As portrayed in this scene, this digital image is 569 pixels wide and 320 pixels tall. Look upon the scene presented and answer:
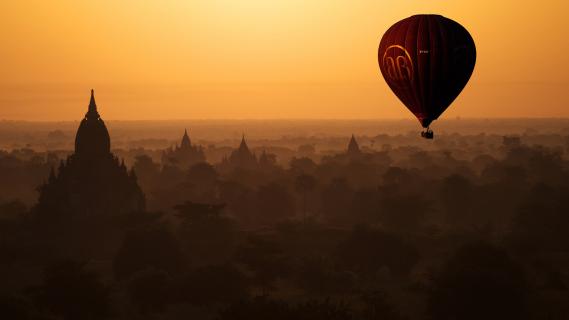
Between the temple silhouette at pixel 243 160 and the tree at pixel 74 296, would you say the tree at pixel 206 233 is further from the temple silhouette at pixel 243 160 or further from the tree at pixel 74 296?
the temple silhouette at pixel 243 160

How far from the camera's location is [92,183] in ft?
213

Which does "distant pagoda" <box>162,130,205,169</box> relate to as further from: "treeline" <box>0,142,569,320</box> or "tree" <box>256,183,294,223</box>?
"tree" <box>256,183,294,223</box>

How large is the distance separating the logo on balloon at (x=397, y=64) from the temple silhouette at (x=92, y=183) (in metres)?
28.9

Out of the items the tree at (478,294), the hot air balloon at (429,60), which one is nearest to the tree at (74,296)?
the tree at (478,294)

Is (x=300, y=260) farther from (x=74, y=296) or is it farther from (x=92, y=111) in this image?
(x=92, y=111)

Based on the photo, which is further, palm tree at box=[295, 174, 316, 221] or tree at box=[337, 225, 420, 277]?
palm tree at box=[295, 174, 316, 221]

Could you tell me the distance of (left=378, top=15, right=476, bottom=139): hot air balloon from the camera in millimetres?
37250

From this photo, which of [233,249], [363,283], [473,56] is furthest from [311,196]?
[473,56]

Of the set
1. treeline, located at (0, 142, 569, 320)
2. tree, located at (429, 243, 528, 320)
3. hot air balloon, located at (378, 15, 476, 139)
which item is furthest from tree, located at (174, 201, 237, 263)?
hot air balloon, located at (378, 15, 476, 139)

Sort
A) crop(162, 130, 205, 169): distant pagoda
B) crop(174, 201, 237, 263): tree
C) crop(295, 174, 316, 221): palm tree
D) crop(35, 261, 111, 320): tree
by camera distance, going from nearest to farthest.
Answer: crop(35, 261, 111, 320): tree → crop(174, 201, 237, 263): tree → crop(295, 174, 316, 221): palm tree → crop(162, 130, 205, 169): distant pagoda

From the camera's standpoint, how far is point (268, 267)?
50.4m

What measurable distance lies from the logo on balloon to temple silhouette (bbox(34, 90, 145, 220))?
94.7 ft

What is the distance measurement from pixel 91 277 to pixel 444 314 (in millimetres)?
15435

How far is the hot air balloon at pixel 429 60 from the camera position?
37.2m
